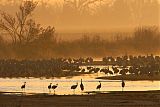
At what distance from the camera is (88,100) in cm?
3434

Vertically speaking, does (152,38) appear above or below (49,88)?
above

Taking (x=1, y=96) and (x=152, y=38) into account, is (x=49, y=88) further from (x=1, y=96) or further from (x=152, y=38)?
(x=152, y=38)

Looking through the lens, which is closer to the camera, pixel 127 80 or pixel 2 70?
pixel 127 80

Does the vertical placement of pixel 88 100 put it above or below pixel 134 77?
below

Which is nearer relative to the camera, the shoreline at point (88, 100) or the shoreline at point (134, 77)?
the shoreline at point (88, 100)

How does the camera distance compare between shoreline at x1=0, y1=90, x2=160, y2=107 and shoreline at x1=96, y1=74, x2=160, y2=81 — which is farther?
shoreline at x1=96, y1=74, x2=160, y2=81

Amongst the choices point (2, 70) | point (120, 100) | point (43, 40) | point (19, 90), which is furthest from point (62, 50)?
point (120, 100)

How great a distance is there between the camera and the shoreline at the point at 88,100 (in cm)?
3218

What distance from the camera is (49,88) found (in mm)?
42312

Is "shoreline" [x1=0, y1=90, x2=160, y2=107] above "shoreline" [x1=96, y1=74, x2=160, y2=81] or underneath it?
underneath

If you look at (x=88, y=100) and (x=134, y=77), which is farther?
(x=134, y=77)

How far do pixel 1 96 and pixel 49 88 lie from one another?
5.28m

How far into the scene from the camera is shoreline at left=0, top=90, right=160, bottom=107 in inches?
1267

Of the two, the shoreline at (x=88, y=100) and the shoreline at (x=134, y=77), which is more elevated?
the shoreline at (x=134, y=77)
